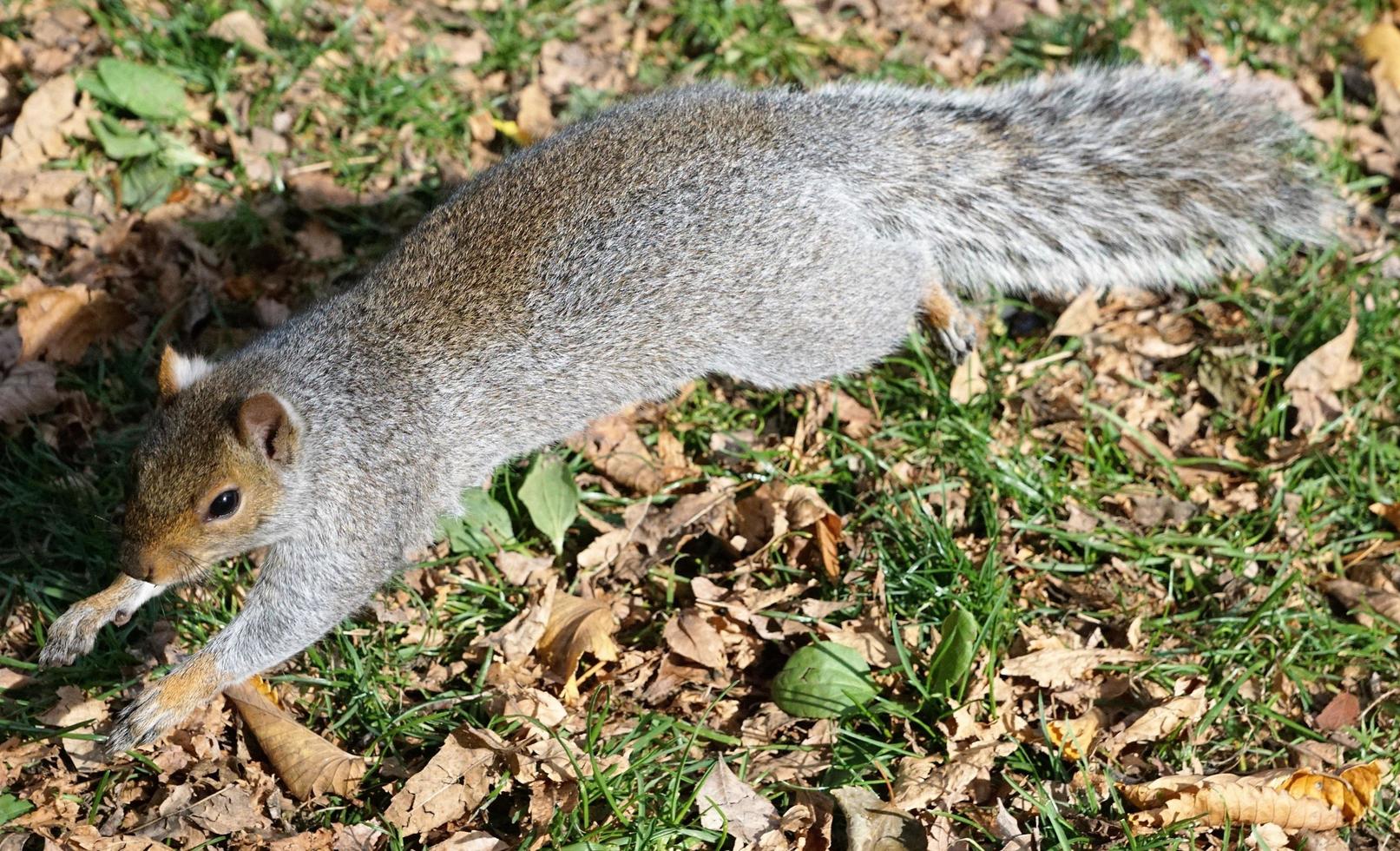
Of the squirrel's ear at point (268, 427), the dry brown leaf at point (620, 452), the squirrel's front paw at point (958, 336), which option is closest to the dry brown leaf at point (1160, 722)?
the squirrel's front paw at point (958, 336)

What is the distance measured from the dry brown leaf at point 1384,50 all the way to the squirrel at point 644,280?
4.13 feet

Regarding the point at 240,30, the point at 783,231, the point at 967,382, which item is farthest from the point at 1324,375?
the point at 240,30

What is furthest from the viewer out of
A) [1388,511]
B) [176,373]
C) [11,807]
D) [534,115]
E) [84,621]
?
[534,115]

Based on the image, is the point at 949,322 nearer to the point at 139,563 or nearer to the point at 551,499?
the point at 551,499

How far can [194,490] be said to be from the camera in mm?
3080

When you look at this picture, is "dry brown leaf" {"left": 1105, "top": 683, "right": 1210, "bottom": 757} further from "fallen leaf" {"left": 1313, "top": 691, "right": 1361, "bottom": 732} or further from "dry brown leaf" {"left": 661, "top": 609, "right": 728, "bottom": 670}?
"dry brown leaf" {"left": 661, "top": 609, "right": 728, "bottom": 670}

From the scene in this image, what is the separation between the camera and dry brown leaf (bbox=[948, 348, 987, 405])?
13.8 feet

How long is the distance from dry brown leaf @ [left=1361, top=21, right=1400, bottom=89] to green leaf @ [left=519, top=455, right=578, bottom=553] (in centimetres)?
395

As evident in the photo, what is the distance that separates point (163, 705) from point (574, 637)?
3.65 feet

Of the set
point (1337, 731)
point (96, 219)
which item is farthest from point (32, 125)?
point (1337, 731)

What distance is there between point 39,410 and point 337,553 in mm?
1328

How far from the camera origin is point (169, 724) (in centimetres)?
318

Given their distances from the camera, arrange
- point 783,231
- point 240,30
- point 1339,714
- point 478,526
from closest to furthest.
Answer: point 1339,714
point 783,231
point 478,526
point 240,30

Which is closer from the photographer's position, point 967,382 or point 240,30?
point 967,382
